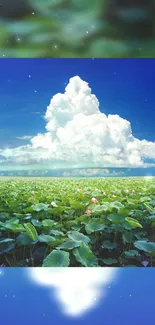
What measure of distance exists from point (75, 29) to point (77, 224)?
1354mm

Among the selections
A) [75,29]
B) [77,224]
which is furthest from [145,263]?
[75,29]

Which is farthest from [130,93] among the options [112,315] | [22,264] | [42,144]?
[112,315]

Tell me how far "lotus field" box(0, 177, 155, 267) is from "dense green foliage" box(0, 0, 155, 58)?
3.33ft

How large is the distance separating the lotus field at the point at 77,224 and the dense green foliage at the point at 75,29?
40.0 inches

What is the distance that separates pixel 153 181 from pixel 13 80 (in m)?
1.41

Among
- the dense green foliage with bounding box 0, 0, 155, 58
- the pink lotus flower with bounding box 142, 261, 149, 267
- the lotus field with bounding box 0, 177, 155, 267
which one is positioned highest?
the dense green foliage with bounding box 0, 0, 155, 58

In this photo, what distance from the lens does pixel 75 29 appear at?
2.11 m

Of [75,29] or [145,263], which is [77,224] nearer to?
[145,263]

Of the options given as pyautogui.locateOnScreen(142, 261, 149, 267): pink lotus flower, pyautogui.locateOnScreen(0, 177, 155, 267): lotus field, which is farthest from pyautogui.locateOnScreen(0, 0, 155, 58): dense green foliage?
pyautogui.locateOnScreen(142, 261, 149, 267): pink lotus flower

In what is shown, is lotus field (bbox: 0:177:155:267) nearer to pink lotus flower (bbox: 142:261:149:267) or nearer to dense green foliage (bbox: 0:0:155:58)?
→ pink lotus flower (bbox: 142:261:149:267)

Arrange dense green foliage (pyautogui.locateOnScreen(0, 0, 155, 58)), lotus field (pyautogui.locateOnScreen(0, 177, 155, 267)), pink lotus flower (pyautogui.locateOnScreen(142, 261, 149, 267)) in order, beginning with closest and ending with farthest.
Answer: dense green foliage (pyautogui.locateOnScreen(0, 0, 155, 58))
lotus field (pyautogui.locateOnScreen(0, 177, 155, 267))
pink lotus flower (pyautogui.locateOnScreen(142, 261, 149, 267))

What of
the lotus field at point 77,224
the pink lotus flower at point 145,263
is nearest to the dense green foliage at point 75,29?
the lotus field at point 77,224

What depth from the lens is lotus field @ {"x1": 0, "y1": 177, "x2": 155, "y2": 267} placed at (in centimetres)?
244

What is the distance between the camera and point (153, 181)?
3.35 metres
